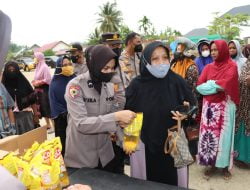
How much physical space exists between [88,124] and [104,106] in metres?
0.23

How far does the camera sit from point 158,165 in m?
2.15

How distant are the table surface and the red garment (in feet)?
6.40

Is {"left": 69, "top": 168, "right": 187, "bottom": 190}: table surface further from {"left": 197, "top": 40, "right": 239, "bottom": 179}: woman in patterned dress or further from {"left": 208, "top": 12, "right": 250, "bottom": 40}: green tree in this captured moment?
{"left": 208, "top": 12, "right": 250, "bottom": 40}: green tree

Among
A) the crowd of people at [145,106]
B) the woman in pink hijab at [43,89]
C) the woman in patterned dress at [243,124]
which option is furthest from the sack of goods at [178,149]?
the woman in pink hijab at [43,89]

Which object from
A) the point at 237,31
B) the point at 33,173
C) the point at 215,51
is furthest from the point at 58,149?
the point at 237,31

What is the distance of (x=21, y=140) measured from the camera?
5.49 feet

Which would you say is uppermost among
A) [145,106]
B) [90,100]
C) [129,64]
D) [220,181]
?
[129,64]

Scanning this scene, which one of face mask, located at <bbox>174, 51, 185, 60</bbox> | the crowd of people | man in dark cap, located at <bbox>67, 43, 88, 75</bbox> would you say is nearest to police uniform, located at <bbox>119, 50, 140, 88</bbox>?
the crowd of people

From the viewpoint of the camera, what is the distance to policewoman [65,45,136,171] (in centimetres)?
186

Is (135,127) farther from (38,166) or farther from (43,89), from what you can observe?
(43,89)

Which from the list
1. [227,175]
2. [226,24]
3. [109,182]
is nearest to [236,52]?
[227,175]

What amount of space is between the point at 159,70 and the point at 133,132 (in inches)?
23.1

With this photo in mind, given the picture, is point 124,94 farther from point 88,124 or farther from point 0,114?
point 0,114

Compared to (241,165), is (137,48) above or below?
above
